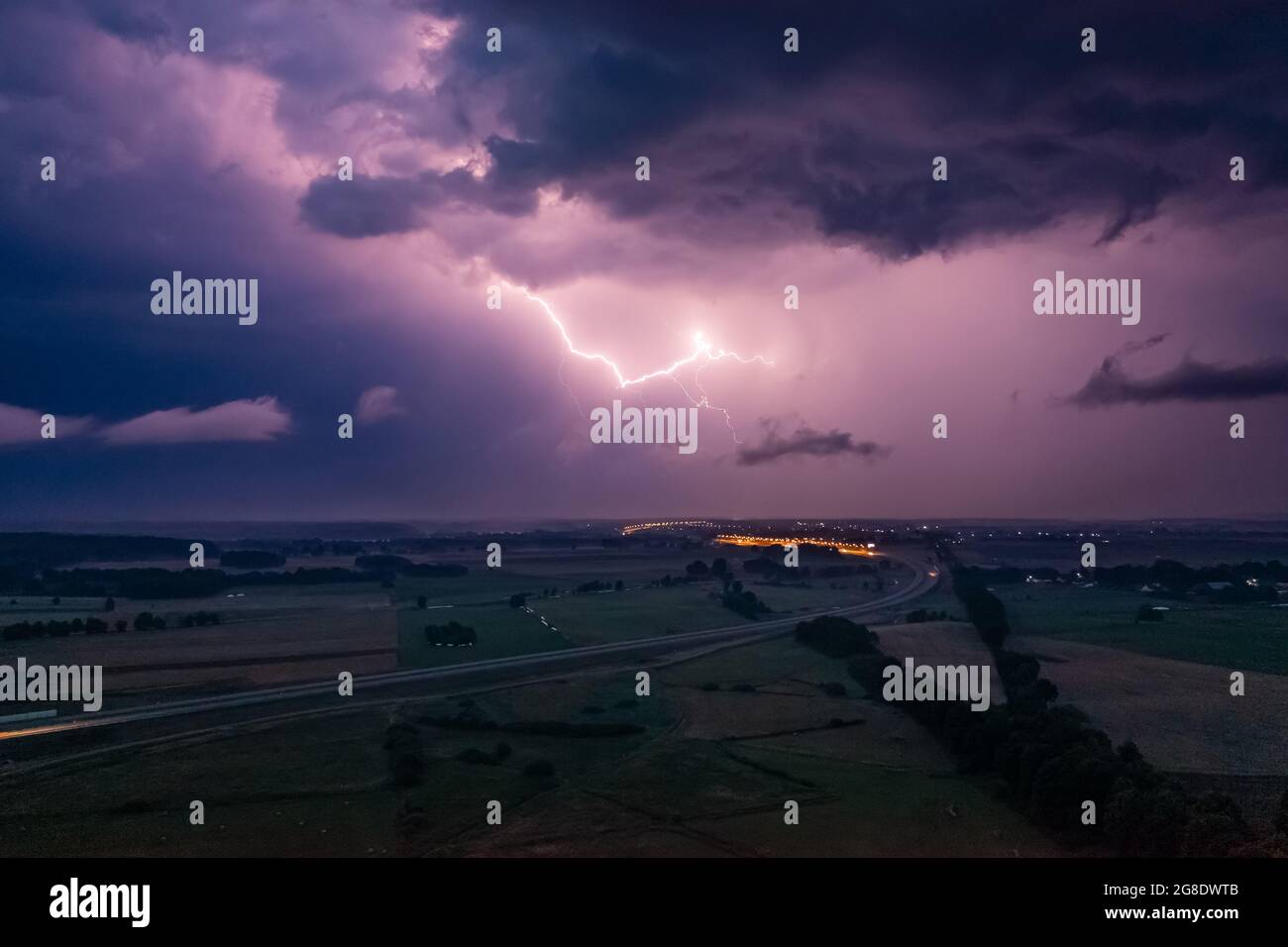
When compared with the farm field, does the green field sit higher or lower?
lower

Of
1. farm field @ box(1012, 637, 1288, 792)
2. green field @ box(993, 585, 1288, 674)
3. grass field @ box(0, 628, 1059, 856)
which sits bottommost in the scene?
green field @ box(993, 585, 1288, 674)

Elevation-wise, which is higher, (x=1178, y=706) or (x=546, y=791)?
(x=546, y=791)

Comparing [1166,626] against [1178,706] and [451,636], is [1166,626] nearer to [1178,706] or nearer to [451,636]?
[1178,706]

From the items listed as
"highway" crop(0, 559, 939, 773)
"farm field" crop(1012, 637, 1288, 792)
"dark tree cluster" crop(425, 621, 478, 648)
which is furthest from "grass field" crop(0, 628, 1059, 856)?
"dark tree cluster" crop(425, 621, 478, 648)

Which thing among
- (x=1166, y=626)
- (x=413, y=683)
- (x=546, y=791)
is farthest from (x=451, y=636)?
(x=1166, y=626)

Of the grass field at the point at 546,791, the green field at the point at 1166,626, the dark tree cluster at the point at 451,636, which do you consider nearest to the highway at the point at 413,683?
the grass field at the point at 546,791

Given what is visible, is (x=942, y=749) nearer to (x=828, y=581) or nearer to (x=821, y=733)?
(x=821, y=733)

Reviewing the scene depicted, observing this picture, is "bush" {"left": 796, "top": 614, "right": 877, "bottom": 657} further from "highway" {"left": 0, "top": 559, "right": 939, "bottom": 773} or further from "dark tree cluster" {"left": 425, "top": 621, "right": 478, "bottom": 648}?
"dark tree cluster" {"left": 425, "top": 621, "right": 478, "bottom": 648}
